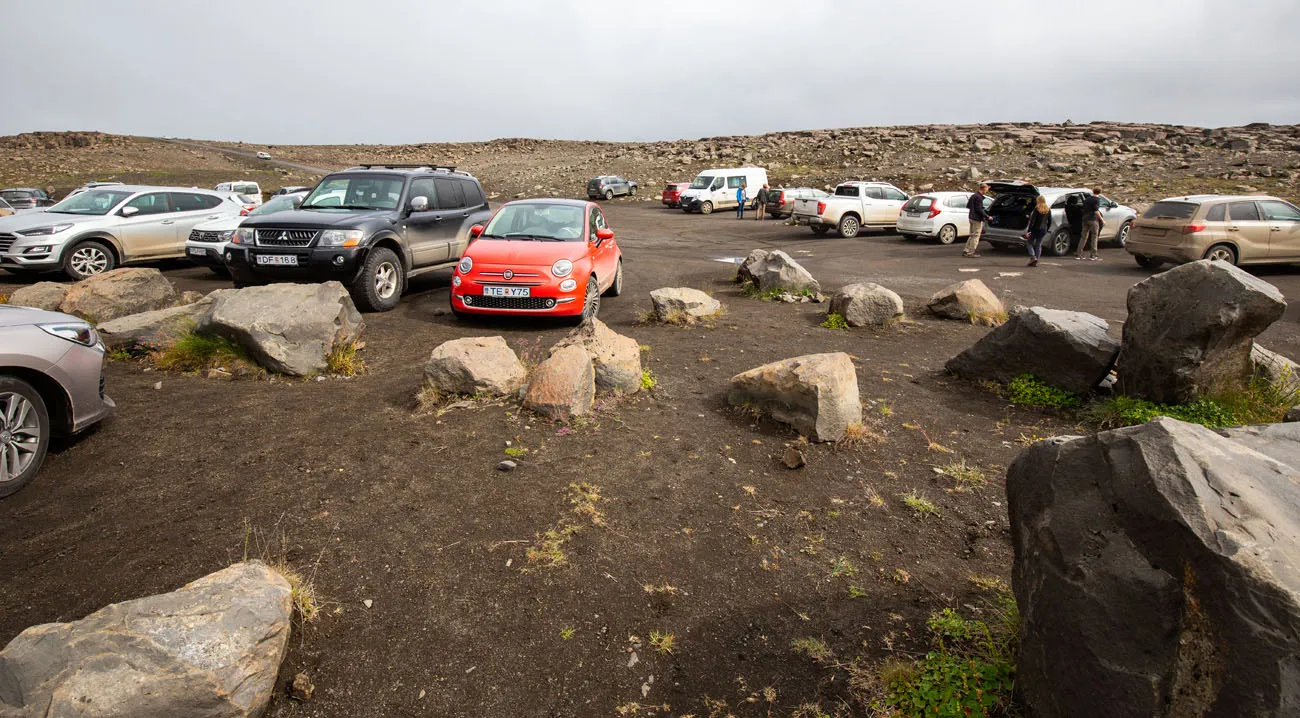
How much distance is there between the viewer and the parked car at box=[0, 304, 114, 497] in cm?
420

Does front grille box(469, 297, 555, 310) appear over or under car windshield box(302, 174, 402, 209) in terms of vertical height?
under

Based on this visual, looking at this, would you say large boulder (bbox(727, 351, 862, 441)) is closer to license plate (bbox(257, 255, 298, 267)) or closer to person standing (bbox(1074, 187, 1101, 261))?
license plate (bbox(257, 255, 298, 267))

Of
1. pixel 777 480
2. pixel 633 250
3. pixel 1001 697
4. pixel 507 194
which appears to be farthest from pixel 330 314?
pixel 507 194

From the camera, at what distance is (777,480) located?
4664 mm

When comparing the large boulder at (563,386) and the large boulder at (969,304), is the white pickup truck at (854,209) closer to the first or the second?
the large boulder at (969,304)

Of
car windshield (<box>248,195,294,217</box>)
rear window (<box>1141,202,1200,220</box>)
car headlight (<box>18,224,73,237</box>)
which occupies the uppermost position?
car windshield (<box>248,195,294,217</box>)

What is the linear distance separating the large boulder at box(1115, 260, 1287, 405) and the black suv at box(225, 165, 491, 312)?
362 inches

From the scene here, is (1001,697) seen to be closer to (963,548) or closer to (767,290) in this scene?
(963,548)

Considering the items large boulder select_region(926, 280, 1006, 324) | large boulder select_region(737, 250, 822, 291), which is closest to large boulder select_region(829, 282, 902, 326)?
large boulder select_region(926, 280, 1006, 324)

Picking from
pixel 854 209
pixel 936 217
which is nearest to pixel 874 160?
pixel 854 209

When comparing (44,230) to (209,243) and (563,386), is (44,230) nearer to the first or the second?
(209,243)

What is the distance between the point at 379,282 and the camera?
975cm

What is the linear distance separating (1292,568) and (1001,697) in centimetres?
120

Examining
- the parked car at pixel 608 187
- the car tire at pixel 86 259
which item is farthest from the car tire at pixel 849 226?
the car tire at pixel 86 259
